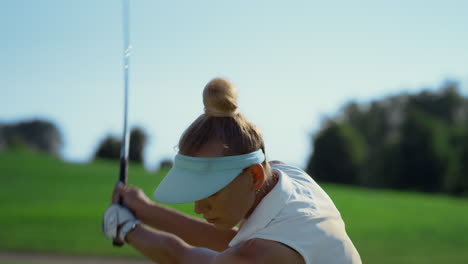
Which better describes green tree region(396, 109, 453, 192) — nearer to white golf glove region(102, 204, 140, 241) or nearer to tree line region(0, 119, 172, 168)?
tree line region(0, 119, 172, 168)

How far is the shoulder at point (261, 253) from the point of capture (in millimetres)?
1947

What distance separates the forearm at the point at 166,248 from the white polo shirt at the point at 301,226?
7.3 inches

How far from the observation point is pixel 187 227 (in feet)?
9.57

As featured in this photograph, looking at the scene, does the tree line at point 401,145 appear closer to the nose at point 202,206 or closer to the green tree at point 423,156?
the green tree at point 423,156

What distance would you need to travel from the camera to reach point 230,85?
2.19 metres

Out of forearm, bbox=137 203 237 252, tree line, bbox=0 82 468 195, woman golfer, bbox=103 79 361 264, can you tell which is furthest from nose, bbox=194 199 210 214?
tree line, bbox=0 82 468 195

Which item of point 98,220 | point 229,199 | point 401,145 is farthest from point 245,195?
point 401,145

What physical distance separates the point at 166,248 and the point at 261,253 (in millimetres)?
661

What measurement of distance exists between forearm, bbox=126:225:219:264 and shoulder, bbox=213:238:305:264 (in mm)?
204

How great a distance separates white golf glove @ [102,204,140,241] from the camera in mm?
2863

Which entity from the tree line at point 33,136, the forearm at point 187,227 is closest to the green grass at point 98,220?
the forearm at point 187,227

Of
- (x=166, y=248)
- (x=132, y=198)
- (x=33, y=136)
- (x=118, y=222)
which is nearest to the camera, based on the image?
(x=166, y=248)

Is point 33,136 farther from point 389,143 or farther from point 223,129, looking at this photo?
point 223,129

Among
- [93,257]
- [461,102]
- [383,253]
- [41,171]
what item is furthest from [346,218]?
[461,102]
